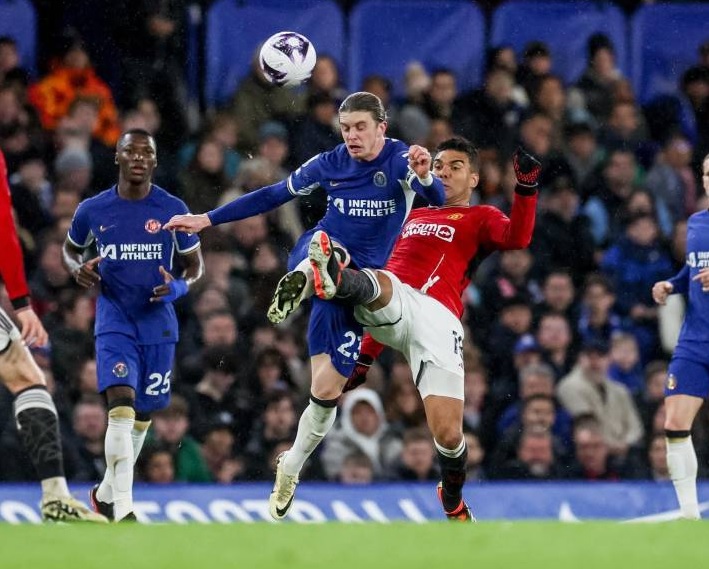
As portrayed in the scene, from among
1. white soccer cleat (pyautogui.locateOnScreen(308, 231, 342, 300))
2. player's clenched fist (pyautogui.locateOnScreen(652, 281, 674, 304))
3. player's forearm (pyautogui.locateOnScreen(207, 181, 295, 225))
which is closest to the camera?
white soccer cleat (pyautogui.locateOnScreen(308, 231, 342, 300))

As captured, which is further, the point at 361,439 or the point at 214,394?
the point at 214,394

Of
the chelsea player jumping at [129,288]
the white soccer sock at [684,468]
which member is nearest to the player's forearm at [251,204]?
the chelsea player jumping at [129,288]

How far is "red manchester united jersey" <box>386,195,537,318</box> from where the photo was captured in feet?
29.3

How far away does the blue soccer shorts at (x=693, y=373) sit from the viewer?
9.71m

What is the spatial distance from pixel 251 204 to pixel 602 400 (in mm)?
4613

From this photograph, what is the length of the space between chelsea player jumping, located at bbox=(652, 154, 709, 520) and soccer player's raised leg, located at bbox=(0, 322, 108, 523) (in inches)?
150

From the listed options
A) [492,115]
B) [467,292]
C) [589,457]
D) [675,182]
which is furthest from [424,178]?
[675,182]

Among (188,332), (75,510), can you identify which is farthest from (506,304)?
(75,510)

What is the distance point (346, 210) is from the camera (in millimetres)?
8938

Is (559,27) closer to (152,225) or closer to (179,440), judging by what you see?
(179,440)

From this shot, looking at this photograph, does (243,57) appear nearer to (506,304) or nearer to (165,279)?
(506,304)

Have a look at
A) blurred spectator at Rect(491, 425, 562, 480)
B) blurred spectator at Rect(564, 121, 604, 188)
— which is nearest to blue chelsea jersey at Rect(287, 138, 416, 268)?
blurred spectator at Rect(491, 425, 562, 480)

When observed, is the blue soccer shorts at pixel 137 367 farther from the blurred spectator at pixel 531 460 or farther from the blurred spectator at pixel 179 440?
the blurred spectator at pixel 531 460

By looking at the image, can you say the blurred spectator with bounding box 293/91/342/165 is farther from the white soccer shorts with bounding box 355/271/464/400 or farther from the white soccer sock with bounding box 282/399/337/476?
the white soccer shorts with bounding box 355/271/464/400
